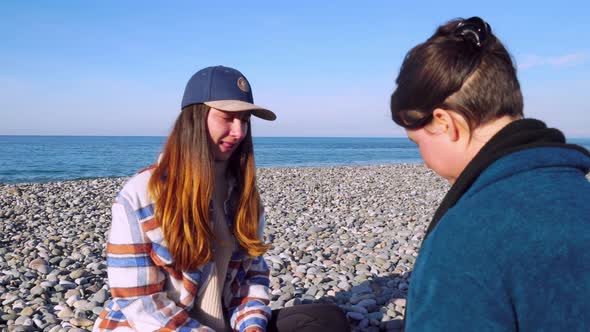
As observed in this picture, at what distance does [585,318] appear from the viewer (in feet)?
3.22

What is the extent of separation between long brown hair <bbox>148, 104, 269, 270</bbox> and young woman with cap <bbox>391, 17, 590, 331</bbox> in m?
1.34

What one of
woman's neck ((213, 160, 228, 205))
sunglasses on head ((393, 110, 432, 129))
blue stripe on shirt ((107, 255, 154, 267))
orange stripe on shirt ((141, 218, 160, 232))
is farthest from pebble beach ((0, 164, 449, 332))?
sunglasses on head ((393, 110, 432, 129))

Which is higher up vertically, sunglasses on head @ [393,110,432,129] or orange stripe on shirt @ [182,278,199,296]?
sunglasses on head @ [393,110,432,129]

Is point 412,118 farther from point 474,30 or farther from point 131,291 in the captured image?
point 131,291

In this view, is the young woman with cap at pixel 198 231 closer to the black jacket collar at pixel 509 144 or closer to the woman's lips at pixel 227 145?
the woman's lips at pixel 227 145

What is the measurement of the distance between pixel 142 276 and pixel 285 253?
3.76m

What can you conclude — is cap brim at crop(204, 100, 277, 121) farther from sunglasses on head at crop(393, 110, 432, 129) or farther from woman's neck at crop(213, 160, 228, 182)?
sunglasses on head at crop(393, 110, 432, 129)

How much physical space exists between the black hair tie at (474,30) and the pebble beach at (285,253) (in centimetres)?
278

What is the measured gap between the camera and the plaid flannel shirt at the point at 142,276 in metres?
2.20

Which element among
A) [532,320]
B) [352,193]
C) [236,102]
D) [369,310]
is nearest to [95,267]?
[369,310]

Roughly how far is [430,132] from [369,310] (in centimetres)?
296

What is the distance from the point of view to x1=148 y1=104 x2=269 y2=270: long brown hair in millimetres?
2289

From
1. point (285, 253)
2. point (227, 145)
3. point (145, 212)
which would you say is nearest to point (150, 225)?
point (145, 212)

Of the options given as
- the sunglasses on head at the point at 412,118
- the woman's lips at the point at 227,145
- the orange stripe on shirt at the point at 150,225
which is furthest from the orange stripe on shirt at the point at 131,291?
the sunglasses on head at the point at 412,118
